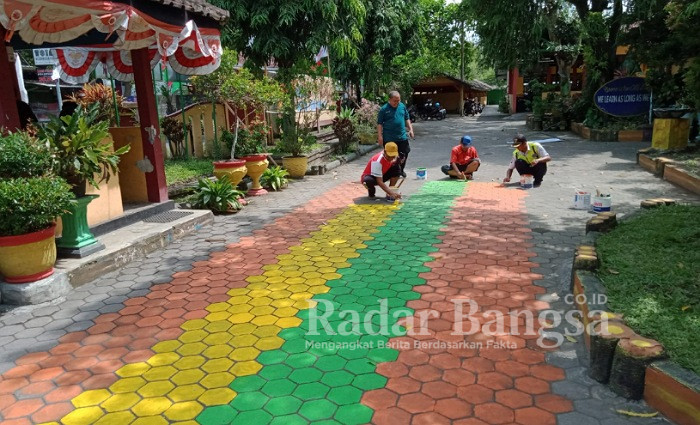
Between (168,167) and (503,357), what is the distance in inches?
344

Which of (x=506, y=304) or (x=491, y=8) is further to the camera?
(x=491, y=8)

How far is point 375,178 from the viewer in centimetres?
782

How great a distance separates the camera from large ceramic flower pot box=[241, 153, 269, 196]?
877 centimetres

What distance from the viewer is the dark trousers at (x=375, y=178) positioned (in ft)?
25.9

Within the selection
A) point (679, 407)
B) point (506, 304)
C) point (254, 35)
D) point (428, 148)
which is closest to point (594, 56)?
point (428, 148)

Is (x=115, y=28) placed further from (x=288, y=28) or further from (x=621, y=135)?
(x=621, y=135)

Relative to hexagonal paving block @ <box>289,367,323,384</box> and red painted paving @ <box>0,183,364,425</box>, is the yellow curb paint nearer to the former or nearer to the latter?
red painted paving @ <box>0,183,364,425</box>

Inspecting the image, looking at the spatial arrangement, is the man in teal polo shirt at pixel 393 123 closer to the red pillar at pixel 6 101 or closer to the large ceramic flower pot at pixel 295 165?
the large ceramic flower pot at pixel 295 165

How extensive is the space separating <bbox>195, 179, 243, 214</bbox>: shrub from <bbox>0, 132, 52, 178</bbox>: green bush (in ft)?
10.1

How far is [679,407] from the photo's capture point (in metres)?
2.52

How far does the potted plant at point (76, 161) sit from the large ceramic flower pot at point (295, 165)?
5.60 meters

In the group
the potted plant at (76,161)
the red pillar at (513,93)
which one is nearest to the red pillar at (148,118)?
the potted plant at (76,161)

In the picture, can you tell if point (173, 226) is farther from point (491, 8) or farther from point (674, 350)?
point (491, 8)

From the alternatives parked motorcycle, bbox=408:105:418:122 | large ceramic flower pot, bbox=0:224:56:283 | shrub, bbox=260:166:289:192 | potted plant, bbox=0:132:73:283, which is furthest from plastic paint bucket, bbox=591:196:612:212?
parked motorcycle, bbox=408:105:418:122
